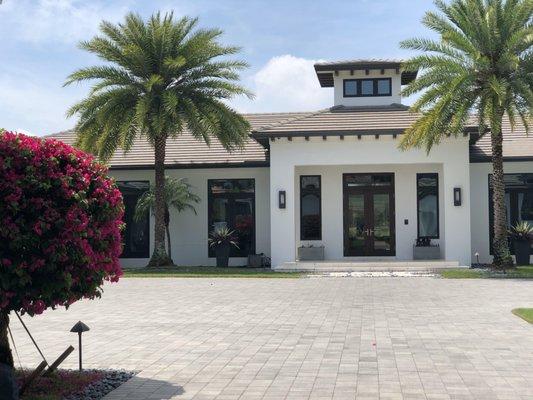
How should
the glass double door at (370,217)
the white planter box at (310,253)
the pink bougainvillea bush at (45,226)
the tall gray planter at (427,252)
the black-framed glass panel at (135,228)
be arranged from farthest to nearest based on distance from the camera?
the black-framed glass panel at (135,228)
the glass double door at (370,217)
the white planter box at (310,253)
the tall gray planter at (427,252)
the pink bougainvillea bush at (45,226)

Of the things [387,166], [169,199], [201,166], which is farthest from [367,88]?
[169,199]

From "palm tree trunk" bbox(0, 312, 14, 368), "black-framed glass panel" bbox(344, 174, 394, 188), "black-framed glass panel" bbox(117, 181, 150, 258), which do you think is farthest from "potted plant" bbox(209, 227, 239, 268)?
"palm tree trunk" bbox(0, 312, 14, 368)

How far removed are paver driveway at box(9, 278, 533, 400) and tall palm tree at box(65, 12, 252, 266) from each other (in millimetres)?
7738

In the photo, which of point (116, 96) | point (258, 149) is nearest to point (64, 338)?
point (116, 96)

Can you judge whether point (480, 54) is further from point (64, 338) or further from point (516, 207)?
point (64, 338)

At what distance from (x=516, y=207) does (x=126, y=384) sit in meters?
21.5

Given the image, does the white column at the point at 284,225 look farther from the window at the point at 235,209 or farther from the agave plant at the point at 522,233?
the agave plant at the point at 522,233

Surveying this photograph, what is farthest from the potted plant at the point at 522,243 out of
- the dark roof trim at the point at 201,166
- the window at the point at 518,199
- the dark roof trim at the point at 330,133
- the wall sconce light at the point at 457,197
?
the dark roof trim at the point at 201,166

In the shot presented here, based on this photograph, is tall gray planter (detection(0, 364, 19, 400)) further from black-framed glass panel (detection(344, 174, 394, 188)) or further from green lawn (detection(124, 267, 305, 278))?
black-framed glass panel (detection(344, 174, 394, 188))

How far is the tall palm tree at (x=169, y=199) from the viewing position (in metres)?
25.4

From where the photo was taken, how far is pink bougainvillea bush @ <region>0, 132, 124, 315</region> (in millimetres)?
6191

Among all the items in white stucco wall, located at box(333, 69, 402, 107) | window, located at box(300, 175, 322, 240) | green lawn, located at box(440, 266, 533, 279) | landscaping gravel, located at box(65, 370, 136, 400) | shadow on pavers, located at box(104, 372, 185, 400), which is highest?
white stucco wall, located at box(333, 69, 402, 107)

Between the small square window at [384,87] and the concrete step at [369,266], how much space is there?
836cm

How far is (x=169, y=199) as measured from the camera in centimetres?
2538
